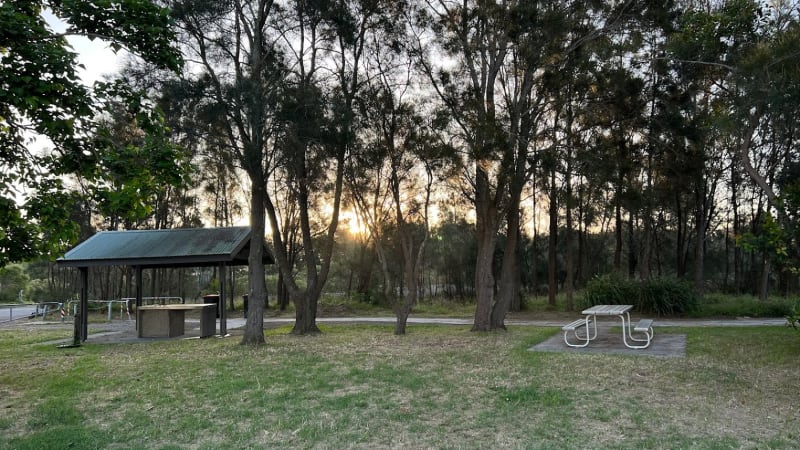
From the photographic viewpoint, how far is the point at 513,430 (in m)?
4.66

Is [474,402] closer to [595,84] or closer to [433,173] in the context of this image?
[433,173]

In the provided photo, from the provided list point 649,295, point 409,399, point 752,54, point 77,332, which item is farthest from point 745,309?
point 77,332

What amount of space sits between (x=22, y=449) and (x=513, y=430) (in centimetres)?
412

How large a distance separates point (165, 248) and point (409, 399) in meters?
9.80

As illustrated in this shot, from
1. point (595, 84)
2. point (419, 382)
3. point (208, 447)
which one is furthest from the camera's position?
point (595, 84)

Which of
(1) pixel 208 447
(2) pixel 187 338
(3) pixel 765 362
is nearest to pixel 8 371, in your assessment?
(2) pixel 187 338

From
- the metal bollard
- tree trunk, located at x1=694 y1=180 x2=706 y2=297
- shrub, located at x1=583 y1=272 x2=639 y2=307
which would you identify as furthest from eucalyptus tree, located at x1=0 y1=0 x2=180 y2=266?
tree trunk, located at x1=694 y1=180 x2=706 y2=297

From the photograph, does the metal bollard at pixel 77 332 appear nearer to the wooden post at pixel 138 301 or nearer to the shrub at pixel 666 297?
the wooden post at pixel 138 301

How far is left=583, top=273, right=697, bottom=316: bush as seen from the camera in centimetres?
1562

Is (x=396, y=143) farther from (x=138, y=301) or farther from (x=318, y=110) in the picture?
(x=138, y=301)

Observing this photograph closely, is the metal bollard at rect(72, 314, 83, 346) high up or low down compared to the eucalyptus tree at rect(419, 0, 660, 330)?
down

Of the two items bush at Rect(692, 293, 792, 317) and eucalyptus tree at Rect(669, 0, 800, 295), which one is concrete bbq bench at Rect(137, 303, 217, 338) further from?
bush at Rect(692, 293, 792, 317)

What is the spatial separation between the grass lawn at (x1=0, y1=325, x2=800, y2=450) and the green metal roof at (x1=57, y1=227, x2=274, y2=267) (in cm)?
351

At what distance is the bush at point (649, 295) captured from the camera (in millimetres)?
15625
